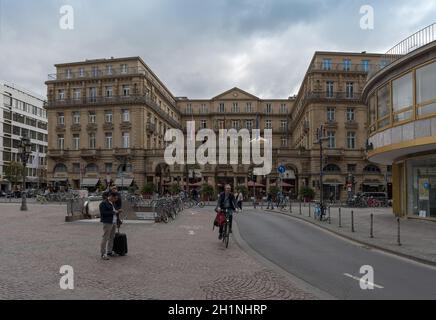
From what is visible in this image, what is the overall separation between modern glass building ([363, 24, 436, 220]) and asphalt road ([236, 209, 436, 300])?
21.5 ft

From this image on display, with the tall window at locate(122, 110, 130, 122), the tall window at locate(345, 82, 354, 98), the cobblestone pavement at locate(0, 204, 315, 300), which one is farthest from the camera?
the tall window at locate(122, 110, 130, 122)

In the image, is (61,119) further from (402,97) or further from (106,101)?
(402,97)

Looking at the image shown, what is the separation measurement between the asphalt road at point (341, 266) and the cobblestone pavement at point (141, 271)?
72cm

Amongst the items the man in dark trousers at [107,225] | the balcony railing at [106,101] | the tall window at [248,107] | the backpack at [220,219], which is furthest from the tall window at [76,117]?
the man in dark trousers at [107,225]

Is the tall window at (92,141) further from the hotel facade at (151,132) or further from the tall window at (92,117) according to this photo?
the tall window at (92,117)

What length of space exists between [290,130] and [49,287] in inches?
3224

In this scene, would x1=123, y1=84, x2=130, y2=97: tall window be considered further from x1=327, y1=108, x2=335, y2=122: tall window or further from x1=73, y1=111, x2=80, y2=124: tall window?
x1=327, y1=108, x2=335, y2=122: tall window

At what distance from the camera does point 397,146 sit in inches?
703

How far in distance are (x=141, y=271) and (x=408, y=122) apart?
14.3 meters

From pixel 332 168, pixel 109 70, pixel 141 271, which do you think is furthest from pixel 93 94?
pixel 141 271

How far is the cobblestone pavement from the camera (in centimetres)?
659

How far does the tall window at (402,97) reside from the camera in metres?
17.5

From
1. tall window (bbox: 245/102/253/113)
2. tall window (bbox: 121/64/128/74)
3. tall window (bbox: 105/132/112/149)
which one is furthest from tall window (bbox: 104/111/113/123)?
tall window (bbox: 245/102/253/113)

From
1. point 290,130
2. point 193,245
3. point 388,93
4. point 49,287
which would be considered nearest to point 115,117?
point 290,130
